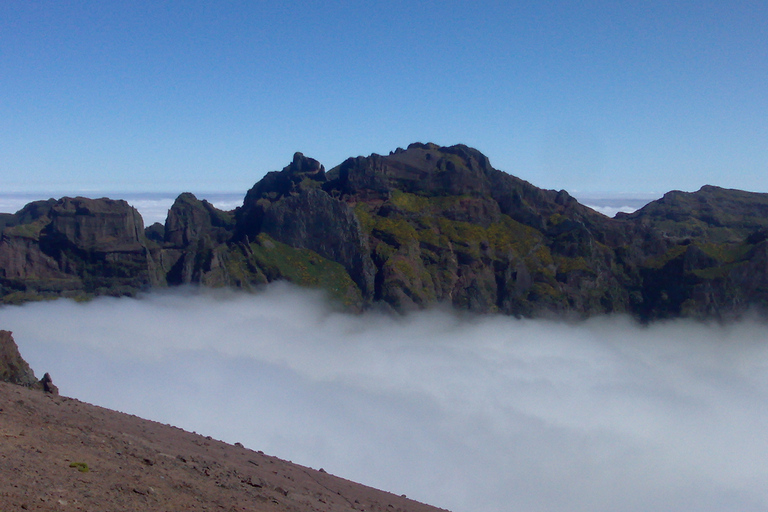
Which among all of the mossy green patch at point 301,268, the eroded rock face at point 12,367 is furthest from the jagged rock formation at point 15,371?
the mossy green patch at point 301,268

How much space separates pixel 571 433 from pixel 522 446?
16.4m

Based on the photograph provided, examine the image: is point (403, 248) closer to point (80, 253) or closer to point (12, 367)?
point (80, 253)

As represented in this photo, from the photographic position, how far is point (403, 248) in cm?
14912

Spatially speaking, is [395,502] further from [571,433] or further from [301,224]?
[301,224]

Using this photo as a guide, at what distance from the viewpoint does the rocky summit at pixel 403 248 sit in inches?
5492

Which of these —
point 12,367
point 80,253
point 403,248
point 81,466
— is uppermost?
point 403,248

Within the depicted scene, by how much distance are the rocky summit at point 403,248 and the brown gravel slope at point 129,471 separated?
101955mm

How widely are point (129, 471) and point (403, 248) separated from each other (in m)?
122

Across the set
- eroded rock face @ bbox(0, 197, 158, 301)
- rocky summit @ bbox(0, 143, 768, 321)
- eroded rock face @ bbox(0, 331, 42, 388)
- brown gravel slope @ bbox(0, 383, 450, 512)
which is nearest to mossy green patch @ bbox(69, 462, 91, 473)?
brown gravel slope @ bbox(0, 383, 450, 512)

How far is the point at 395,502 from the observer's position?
43.3m

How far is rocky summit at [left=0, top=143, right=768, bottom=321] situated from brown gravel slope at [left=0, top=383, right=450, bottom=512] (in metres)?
102

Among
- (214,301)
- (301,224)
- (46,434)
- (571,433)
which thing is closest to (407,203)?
(301,224)

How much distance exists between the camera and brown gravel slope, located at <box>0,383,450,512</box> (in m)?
24.8

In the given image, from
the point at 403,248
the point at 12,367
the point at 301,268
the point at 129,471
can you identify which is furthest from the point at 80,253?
the point at 129,471
